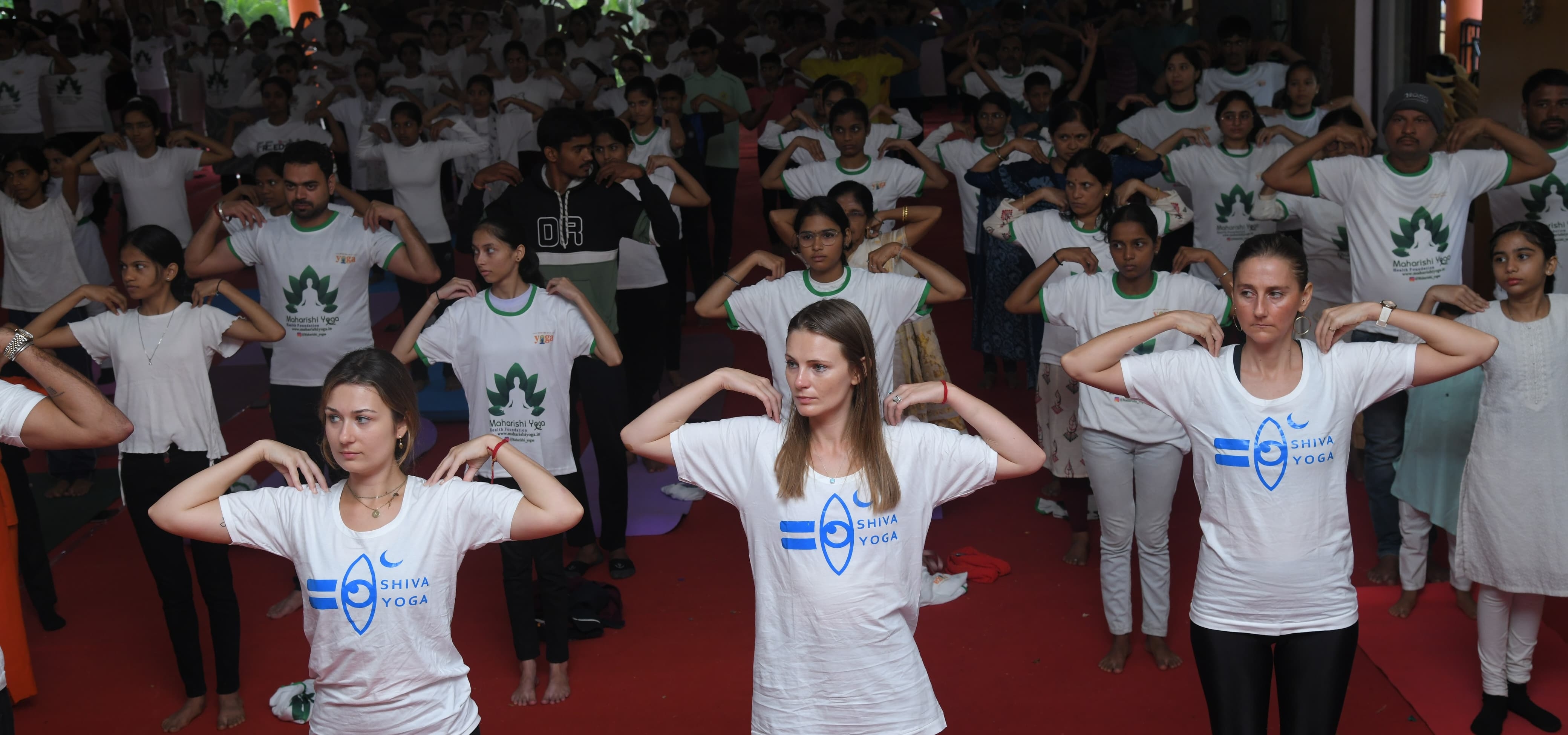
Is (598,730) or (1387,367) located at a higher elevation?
(1387,367)

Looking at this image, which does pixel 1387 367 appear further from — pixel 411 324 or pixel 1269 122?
pixel 1269 122

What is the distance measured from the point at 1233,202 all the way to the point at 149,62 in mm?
11719

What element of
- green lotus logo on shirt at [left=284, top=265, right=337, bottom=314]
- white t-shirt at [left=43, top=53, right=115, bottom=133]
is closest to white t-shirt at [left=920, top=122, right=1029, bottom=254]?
green lotus logo on shirt at [left=284, top=265, right=337, bottom=314]

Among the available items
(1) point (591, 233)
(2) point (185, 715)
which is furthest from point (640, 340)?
(2) point (185, 715)

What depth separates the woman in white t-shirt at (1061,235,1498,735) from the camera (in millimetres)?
3283

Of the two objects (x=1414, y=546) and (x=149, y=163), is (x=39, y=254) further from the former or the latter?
(x=1414, y=546)

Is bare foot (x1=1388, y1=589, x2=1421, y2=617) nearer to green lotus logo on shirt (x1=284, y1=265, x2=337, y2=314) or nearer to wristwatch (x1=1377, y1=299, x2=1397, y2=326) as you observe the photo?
wristwatch (x1=1377, y1=299, x2=1397, y2=326)

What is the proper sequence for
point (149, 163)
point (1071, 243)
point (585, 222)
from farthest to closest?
1. point (149, 163)
2. point (585, 222)
3. point (1071, 243)

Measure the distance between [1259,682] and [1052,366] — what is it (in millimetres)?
2163

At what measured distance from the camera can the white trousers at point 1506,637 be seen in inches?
163

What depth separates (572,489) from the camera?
5.10m

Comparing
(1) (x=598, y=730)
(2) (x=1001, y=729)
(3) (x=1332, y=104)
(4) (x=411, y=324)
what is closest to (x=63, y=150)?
(4) (x=411, y=324)

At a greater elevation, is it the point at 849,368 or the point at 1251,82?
the point at 1251,82

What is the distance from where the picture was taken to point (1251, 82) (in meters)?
9.17
